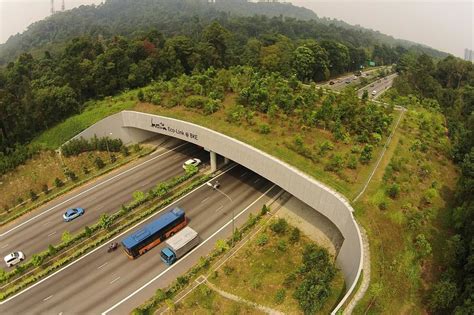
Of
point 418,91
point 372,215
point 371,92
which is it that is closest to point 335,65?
point 371,92

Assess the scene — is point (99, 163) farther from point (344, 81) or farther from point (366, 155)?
point (344, 81)

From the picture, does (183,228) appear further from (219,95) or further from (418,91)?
(418,91)

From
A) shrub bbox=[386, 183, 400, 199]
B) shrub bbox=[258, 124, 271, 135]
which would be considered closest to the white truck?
shrub bbox=[258, 124, 271, 135]

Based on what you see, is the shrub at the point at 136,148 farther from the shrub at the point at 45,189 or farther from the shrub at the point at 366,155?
the shrub at the point at 366,155

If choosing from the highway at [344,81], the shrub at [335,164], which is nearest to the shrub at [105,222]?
the shrub at [335,164]

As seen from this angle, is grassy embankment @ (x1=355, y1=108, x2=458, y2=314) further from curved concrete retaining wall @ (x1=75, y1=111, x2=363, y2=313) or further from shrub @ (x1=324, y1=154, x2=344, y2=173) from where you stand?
shrub @ (x1=324, y1=154, x2=344, y2=173)

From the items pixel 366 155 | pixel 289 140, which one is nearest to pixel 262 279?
pixel 289 140
